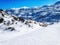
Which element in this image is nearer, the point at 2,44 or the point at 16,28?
the point at 2,44

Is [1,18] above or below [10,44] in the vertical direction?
above

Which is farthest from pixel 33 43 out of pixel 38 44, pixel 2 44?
pixel 2 44

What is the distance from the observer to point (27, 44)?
8.78 m

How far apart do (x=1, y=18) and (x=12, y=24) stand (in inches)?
89.8

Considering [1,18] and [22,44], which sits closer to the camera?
[22,44]

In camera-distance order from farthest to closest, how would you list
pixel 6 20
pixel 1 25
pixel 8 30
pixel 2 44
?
pixel 6 20 → pixel 1 25 → pixel 8 30 → pixel 2 44

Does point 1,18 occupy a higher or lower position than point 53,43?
higher

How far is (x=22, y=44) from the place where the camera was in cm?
888

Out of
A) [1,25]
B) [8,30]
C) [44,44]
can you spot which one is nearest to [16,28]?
[8,30]

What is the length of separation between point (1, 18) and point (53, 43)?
42.4ft

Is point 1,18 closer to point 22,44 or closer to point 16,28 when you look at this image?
point 16,28

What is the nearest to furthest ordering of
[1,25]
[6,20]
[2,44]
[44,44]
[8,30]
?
[44,44]
[2,44]
[8,30]
[1,25]
[6,20]

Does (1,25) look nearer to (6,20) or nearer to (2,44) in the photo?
(6,20)

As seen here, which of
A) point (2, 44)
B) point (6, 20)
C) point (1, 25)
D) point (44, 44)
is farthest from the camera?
point (6, 20)
